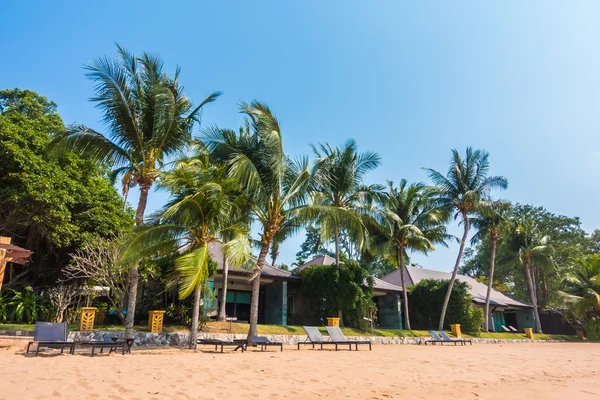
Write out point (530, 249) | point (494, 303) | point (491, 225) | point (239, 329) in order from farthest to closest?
point (530, 249) < point (494, 303) < point (491, 225) < point (239, 329)

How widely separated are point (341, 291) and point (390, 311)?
22.7 ft

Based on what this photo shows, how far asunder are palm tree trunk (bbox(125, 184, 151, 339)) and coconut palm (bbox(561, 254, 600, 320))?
2969 centimetres

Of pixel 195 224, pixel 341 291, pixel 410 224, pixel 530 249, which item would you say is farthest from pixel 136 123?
pixel 530 249

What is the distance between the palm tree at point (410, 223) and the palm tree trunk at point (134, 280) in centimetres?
1332

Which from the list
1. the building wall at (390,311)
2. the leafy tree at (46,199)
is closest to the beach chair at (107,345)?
the leafy tree at (46,199)

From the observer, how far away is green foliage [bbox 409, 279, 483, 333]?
23406mm

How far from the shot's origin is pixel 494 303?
28766mm

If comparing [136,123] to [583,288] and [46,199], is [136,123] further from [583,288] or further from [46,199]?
[583,288]

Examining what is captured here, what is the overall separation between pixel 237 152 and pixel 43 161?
6.67 meters

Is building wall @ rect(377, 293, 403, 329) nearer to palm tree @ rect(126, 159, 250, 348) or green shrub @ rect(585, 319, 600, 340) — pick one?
palm tree @ rect(126, 159, 250, 348)

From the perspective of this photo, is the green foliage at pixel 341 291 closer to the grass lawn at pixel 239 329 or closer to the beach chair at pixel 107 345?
the grass lawn at pixel 239 329

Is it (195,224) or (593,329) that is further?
(593,329)

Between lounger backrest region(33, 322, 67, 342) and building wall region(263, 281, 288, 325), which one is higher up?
building wall region(263, 281, 288, 325)

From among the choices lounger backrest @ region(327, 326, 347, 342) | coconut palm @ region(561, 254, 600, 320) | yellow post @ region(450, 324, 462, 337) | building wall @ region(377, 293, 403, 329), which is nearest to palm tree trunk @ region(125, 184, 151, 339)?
lounger backrest @ region(327, 326, 347, 342)
